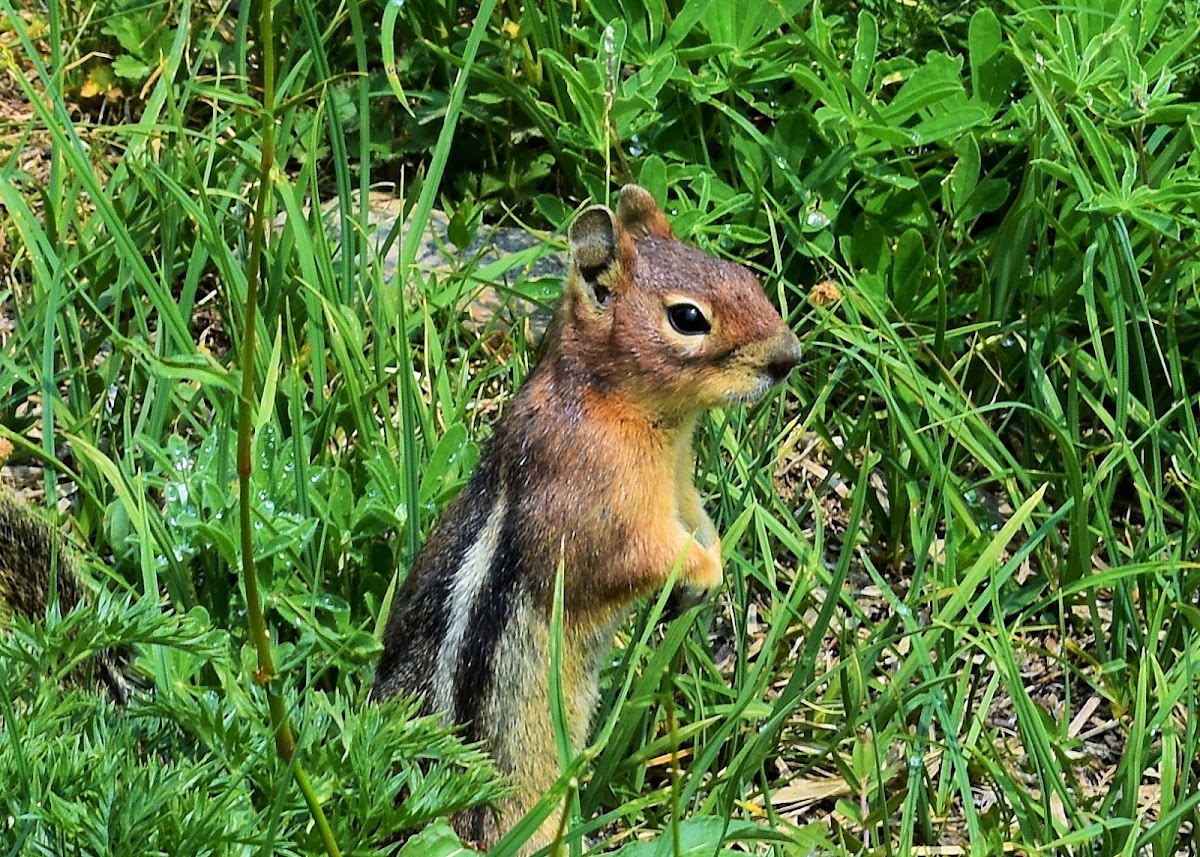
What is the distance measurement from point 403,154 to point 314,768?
8.33 feet

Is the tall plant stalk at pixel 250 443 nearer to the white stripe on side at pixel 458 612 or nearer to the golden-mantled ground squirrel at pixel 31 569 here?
the white stripe on side at pixel 458 612

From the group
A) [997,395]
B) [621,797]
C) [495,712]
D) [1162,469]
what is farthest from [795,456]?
[495,712]

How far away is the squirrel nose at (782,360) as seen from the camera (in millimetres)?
2697

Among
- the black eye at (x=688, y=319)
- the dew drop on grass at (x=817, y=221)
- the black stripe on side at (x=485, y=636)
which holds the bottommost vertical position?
the black stripe on side at (x=485, y=636)

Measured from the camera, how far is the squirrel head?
268 centimetres

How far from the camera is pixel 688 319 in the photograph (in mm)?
2686

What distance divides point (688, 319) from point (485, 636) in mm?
692

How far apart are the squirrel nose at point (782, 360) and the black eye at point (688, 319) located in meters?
0.13

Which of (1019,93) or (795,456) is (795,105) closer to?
(1019,93)

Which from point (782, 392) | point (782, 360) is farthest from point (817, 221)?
point (782, 360)

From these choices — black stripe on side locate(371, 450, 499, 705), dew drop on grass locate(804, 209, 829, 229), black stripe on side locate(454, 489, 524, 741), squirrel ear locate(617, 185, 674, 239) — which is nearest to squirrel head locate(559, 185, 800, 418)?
squirrel ear locate(617, 185, 674, 239)

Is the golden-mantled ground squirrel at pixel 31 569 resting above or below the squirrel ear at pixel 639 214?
below

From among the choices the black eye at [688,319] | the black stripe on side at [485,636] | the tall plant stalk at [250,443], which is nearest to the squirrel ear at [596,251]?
the black eye at [688,319]

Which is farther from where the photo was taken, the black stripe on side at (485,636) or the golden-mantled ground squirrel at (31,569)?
the golden-mantled ground squirrel at (31,569)
